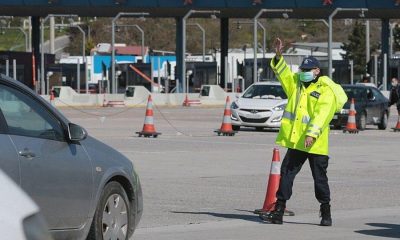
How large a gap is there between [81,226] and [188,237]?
2214mm

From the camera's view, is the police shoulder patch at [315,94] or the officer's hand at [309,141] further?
the police shoulder patch at [315,94]

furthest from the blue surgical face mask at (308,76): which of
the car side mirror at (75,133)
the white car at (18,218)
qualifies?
the white car at (18,218)

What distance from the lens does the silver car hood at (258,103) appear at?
1235 inches

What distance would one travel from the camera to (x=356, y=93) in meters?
35.1

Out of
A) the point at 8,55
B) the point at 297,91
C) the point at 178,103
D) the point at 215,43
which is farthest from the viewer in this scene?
the point at 215,43

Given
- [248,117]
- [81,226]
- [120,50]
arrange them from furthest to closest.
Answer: [120,50], [248,117], [81,226]

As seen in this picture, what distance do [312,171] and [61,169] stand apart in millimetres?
4110

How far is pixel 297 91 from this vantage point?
12062mm

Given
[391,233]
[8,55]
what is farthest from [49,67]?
[391,233]

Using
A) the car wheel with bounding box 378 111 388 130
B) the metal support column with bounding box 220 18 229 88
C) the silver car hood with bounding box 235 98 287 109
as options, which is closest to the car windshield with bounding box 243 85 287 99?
the silver car hood with bounding box 235 98 287 109

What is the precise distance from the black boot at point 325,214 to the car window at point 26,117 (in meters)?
3.90

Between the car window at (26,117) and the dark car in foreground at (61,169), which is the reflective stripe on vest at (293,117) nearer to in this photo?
the dark car in foreground at (61,169)

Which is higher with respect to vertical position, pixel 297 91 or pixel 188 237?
pixel 297 91

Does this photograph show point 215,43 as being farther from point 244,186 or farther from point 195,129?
point 244,186
